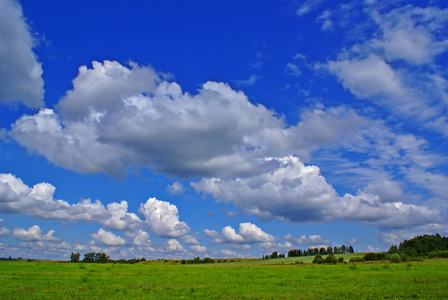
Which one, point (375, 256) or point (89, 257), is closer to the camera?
point (375, 256)

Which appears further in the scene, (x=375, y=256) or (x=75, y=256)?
(x=75, y=256)

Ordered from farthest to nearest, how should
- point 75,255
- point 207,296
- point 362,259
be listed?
point 75,255, point 362,259, point 207,296

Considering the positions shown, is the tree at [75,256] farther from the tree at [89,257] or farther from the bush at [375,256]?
the bush at [375,256]

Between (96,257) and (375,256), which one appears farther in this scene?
(96,257)

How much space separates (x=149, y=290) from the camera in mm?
25000

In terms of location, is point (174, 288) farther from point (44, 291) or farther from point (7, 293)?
point (7, 293)

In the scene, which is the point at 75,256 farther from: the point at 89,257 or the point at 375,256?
the point at 375,256

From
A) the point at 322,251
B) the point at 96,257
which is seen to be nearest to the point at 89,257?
the point at 96,257

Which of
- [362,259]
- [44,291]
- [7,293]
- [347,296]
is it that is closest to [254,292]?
[347,296]

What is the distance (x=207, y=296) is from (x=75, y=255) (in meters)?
147

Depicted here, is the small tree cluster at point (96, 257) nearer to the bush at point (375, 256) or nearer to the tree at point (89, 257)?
the tree at point (89, 257)

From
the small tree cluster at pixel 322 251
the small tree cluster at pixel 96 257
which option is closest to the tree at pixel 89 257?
the small tree cluster at pixel 96 257

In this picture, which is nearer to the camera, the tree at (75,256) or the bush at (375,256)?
the bush at (375,256)

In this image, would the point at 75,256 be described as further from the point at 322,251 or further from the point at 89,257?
the point at 322,251
